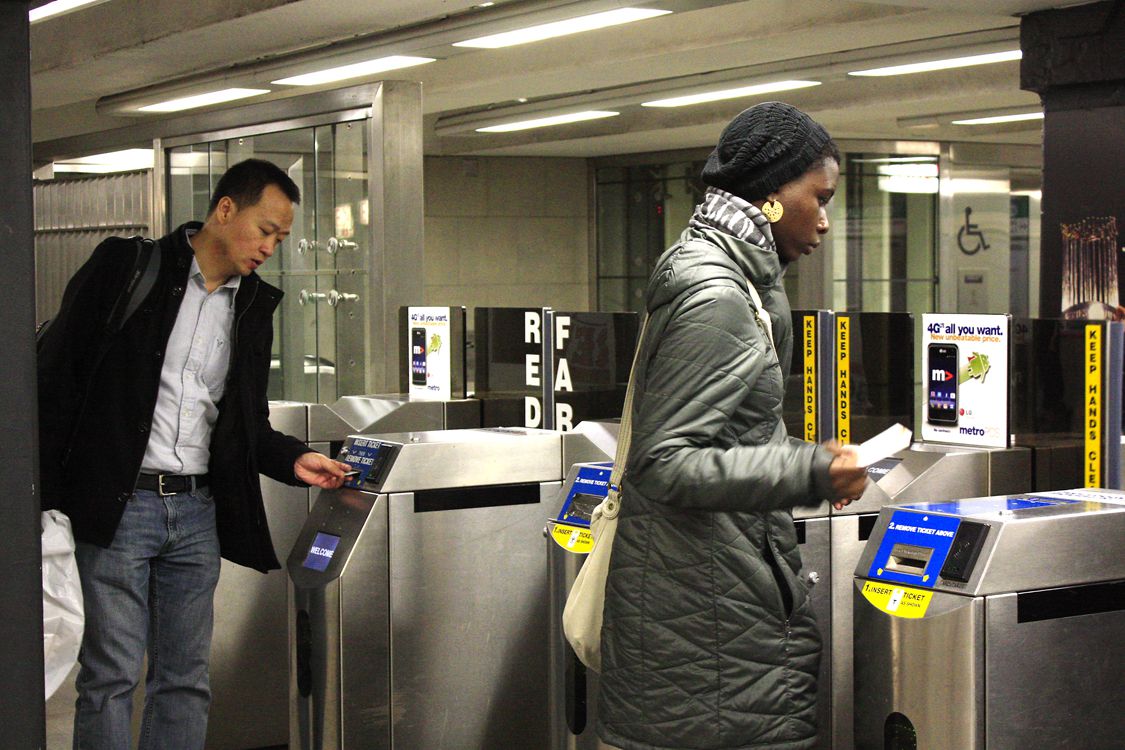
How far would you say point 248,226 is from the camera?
9.52ft

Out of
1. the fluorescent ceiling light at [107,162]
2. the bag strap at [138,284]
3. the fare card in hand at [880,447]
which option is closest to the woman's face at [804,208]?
the fare card in hand at [880,447]

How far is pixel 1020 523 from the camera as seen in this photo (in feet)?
7.50

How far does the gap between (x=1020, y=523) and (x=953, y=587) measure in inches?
5.7

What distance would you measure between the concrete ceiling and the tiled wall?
2.72 metres

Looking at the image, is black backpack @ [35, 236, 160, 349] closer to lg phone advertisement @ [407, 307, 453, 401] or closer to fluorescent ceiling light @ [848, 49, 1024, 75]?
lg phone advertisement @ [407, 307, 453, 401]

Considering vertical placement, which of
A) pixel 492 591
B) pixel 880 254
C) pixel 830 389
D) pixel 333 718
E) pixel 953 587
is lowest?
pixel 333 718

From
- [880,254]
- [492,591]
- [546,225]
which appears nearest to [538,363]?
[492,591]

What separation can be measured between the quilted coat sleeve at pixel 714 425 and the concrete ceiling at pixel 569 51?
3.43 m

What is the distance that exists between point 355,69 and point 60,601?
4.69 m

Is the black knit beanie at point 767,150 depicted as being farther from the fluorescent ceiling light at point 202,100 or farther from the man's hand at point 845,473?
the fluorescent ceiling light at point 202,100

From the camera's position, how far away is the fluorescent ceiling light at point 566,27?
5375mm

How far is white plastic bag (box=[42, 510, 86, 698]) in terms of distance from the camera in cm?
253

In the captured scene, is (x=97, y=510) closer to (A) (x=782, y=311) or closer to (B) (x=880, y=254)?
(A) (x=782, y=311)

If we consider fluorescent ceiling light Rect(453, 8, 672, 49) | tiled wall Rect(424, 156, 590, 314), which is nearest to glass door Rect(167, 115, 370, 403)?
fluorescent ceiling light Rect(453, 8, 672, 49)
